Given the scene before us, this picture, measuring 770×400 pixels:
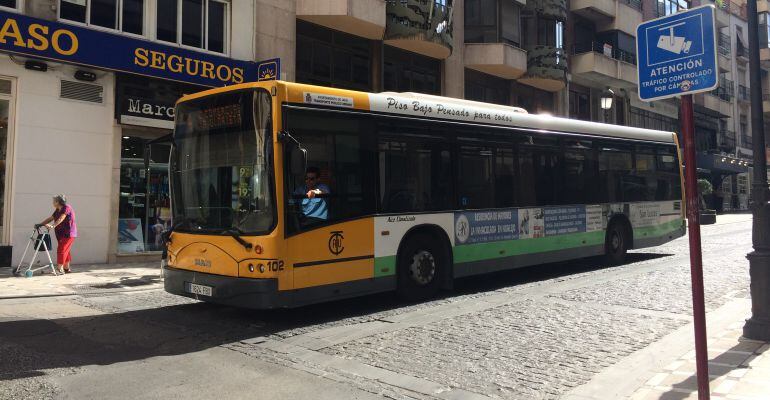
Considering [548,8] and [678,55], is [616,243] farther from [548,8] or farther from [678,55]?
[548,8]

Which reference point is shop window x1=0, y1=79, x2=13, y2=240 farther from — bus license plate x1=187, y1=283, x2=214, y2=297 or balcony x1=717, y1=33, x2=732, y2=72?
balcony x1=717, y1=33, x2=732, y2=72

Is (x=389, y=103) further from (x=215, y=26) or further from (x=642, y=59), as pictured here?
(x=215, y=26)

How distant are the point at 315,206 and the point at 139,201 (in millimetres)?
9150

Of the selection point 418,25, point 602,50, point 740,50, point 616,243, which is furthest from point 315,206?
point 740,50

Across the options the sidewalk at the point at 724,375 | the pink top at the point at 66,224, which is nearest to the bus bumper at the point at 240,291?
the sidewalk at the point at 724,375

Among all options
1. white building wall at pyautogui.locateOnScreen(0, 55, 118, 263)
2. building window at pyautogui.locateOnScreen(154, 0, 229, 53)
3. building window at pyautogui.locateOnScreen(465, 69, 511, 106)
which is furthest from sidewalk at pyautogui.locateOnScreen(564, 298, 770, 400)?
building window at pyautogui.locateOnScreen(465, 69, 511, 106)

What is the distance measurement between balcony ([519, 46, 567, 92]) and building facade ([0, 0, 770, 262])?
2.8 inches

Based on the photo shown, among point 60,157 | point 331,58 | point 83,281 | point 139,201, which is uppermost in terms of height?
point 331,58

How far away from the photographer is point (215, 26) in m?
15.5

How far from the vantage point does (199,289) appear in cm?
704

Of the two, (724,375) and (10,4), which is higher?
(10,4)

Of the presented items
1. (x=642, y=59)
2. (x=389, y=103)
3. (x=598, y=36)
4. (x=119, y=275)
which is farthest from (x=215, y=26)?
(x=598, y=36)

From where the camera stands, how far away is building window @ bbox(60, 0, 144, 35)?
12875 mm

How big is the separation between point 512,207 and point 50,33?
10.5 m
